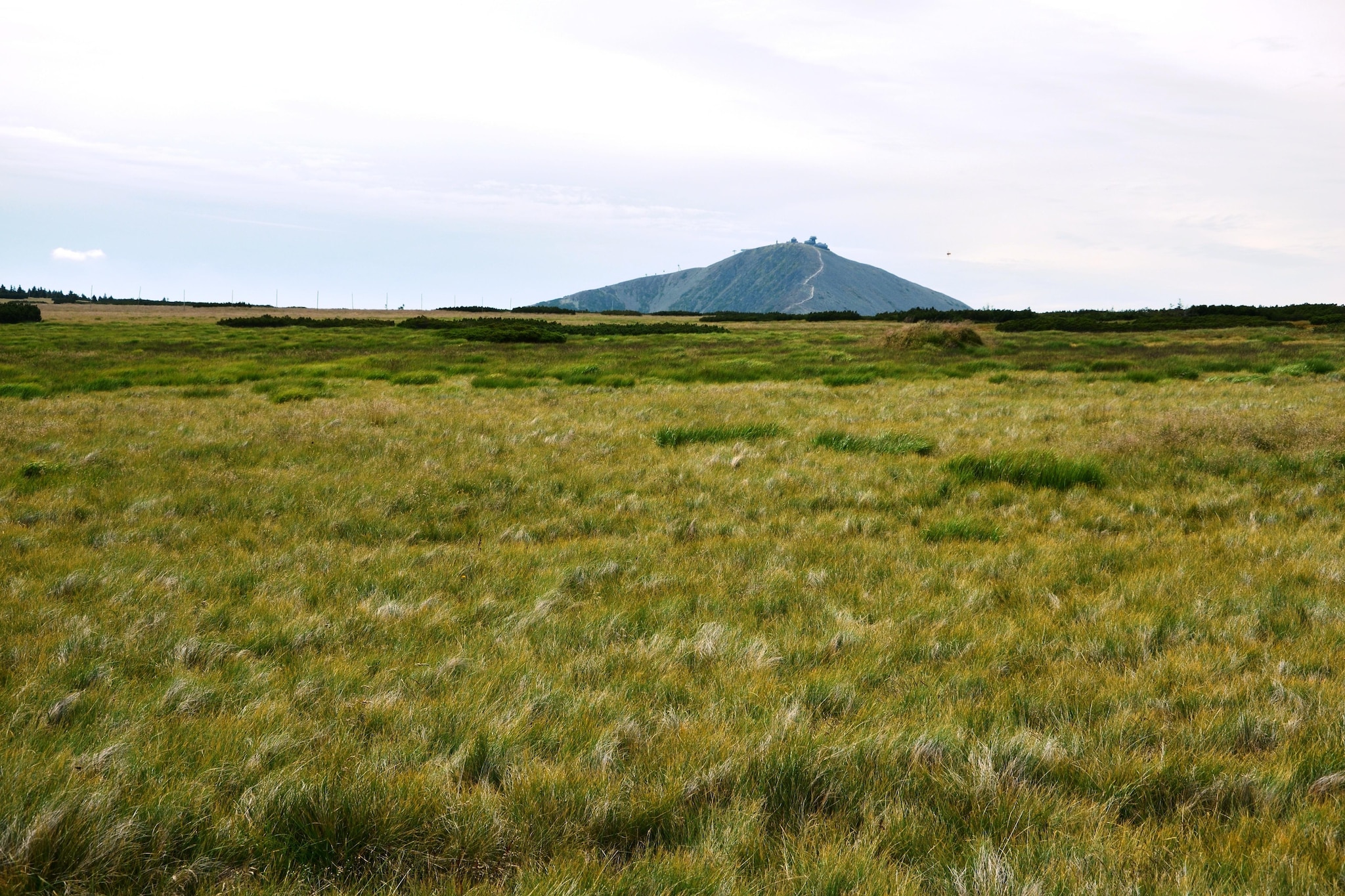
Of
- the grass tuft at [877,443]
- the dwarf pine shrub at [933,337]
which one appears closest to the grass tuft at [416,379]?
the grass tuft at [877,443]

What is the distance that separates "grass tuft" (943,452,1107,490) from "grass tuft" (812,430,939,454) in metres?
1.27

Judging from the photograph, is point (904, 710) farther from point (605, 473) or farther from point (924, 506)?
point (605, 473)

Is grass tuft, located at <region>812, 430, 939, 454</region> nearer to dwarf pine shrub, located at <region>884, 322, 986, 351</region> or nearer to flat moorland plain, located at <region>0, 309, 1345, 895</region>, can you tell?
flat moorland plain, located at <region>0, 309, 1345, 895</region>

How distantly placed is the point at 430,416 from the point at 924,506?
991 cm

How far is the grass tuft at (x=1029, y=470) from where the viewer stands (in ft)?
29.6

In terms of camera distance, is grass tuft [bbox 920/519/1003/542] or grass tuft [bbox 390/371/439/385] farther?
grass tuft [bbox 390/371/439/385]

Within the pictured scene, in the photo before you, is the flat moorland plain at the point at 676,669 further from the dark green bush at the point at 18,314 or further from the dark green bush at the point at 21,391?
the dark green bush at the point at 18,314

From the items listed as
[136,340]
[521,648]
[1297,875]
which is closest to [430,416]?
[521,648]

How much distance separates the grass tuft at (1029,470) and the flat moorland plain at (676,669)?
0.05 metres

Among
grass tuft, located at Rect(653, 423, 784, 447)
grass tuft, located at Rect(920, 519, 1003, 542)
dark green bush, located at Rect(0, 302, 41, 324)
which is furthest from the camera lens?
dark green bush, located at Rect(0, 302, 41, 324)

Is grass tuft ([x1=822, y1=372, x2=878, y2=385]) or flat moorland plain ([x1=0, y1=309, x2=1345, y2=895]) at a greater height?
grass tuft ([x1=822, y1=372, x2=878, y2=385])

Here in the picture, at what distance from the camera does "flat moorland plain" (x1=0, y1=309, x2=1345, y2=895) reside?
256 cm

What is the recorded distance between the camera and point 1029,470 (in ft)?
30.6

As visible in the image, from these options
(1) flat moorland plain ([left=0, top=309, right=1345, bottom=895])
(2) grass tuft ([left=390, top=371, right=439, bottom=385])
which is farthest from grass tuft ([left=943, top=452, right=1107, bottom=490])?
(2) grass tuft ([left=390, top=371, right=439, bottom=385])
